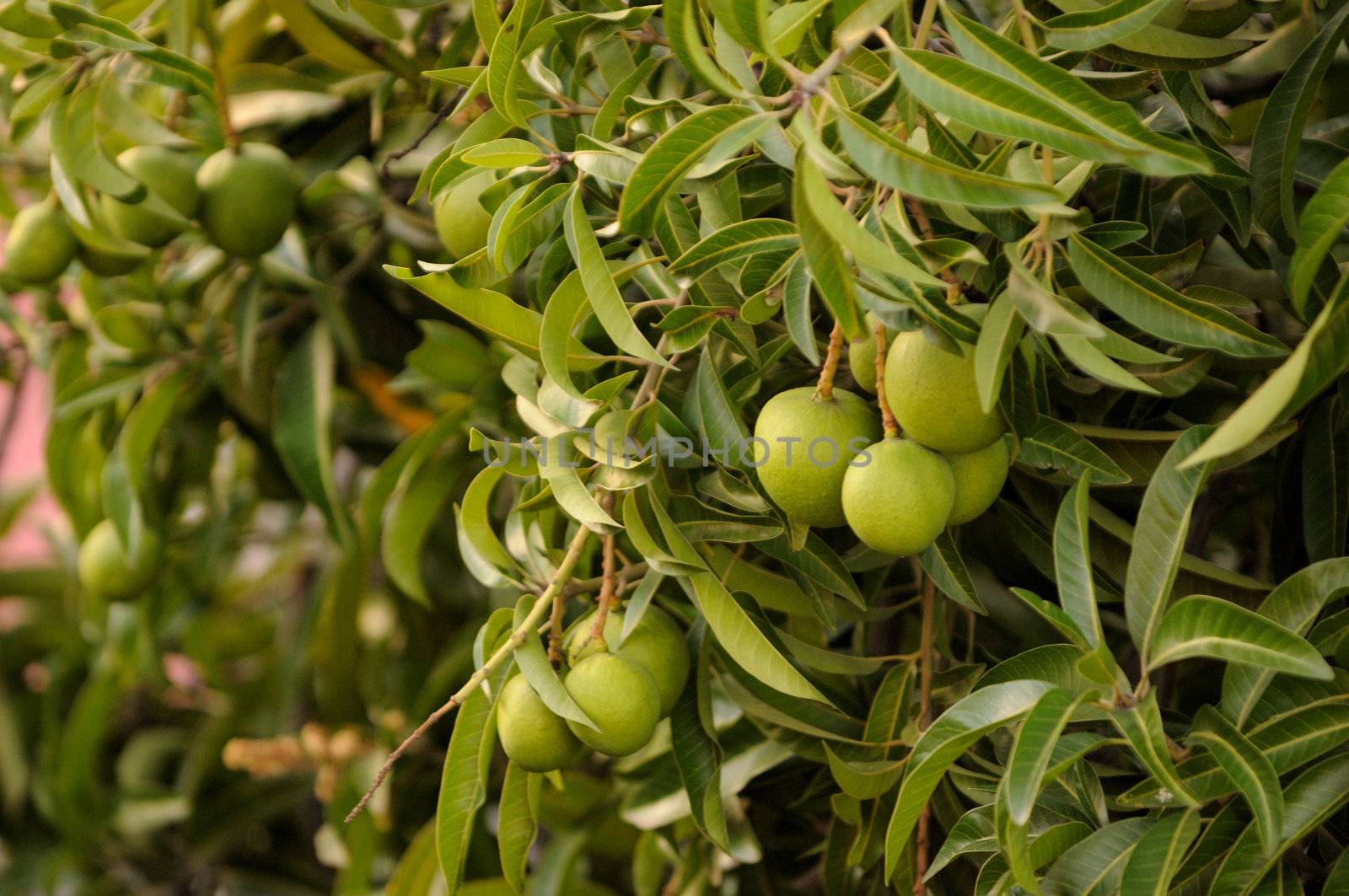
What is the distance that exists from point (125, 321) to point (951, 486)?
37.7 inches

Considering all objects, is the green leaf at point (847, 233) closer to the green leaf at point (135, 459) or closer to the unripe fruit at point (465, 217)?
the unripe fruit at point (465, 217)

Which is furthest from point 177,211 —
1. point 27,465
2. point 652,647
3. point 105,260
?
point 27,465

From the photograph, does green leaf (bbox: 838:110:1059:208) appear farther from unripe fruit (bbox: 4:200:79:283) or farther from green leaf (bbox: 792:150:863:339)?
unripe fruit (bbox: 4:200:79:283)

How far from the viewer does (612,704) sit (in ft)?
2.21

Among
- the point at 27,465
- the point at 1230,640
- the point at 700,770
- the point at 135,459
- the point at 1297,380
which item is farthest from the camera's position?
the point at 27,465

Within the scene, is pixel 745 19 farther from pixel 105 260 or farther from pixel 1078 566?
pixel 105 260

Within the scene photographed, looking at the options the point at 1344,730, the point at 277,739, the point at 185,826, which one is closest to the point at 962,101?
the point at 1344,730

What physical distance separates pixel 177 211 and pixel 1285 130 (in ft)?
2.84

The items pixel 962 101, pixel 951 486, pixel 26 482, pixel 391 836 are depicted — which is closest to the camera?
pixel 962 101

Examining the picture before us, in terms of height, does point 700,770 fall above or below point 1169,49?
below

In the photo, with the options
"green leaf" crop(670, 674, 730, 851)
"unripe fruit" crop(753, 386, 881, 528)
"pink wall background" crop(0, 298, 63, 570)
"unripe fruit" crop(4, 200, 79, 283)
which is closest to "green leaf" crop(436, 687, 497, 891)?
"green leaf" crop(670, 674, 730, 851)

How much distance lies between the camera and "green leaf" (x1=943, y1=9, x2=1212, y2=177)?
0.50 m

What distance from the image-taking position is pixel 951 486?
621 millimetres

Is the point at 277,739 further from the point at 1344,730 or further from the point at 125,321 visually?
the point at 1344,730
